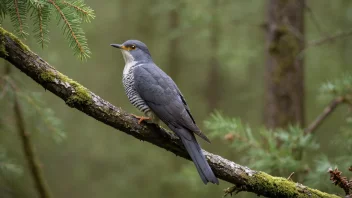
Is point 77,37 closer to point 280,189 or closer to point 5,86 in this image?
point 280,189

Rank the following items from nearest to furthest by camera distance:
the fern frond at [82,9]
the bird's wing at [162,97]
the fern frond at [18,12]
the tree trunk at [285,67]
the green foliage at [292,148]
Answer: the fern frond at [18,12] < the fern frond at [82,9] < the bird's wing at [162,97] < the green foliage at [292,148] < the tree trunk at [285,67]

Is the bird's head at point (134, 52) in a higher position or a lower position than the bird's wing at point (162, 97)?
higher

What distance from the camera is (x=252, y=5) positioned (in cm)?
1023

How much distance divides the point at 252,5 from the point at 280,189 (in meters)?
8.28

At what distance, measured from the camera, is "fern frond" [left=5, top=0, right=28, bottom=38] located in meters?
2.21

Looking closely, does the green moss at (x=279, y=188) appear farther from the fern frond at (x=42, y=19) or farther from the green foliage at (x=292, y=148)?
the fern frond at (x=42, y=19)

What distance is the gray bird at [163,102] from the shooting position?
9.12 ft

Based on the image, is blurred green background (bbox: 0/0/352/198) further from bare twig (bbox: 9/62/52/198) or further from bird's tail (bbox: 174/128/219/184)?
bird's tail (bbox: 174/128/219/184)

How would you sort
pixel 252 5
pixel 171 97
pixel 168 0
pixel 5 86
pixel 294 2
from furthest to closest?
pixel 252 5 < pixel 168 0 < pixel 294 2 < pixel 5 86 < pixel 171 97

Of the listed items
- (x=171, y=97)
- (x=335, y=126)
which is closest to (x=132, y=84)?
(x=171, y=97)

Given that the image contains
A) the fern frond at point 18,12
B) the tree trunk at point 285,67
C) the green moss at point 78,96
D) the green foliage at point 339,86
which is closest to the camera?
the fern frond at point 18,12

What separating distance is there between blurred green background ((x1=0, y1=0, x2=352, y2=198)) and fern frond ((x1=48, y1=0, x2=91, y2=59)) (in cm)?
714

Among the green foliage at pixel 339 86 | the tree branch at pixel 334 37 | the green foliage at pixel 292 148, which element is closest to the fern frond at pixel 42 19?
the green foliage at pixel 292 148

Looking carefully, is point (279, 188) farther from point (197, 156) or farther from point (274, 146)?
point (274, 146)
